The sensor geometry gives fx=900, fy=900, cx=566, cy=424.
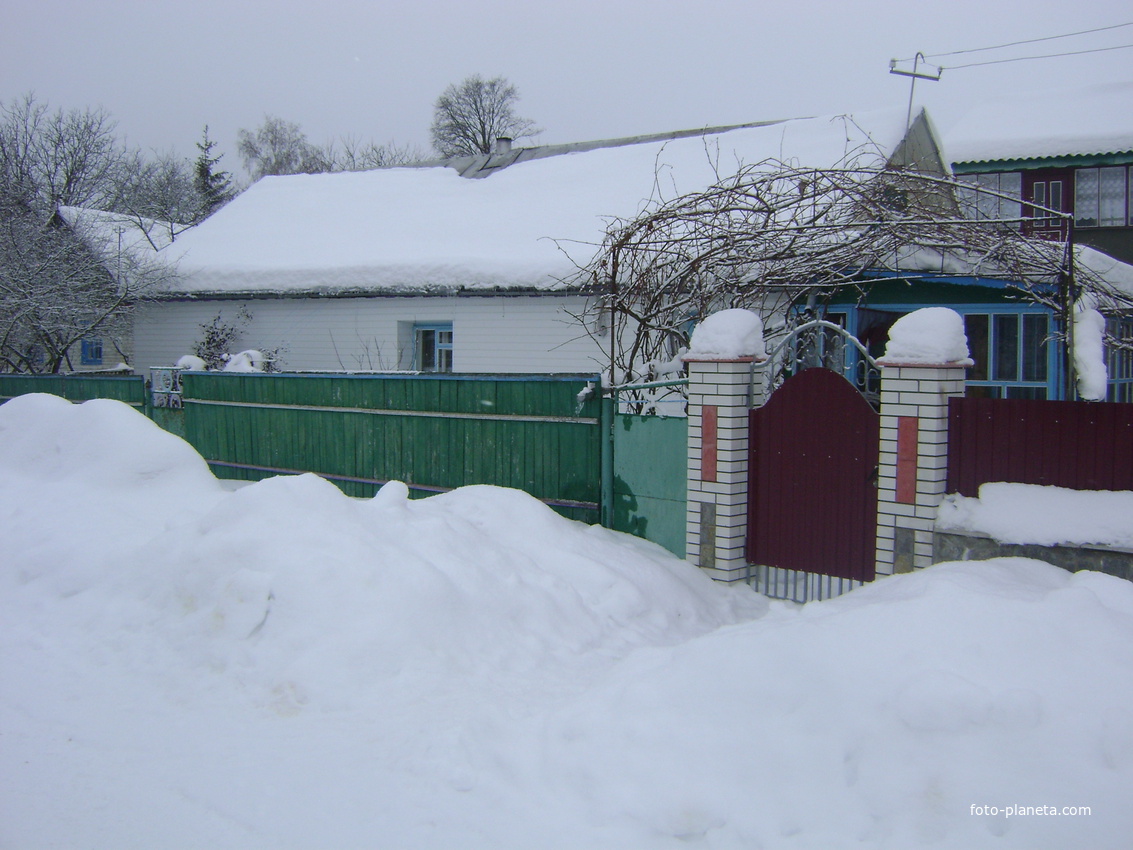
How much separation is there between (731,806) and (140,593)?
4.09 m

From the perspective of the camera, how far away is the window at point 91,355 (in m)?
24.1

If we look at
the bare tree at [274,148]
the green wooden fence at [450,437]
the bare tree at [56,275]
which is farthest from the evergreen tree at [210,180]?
the green wooden fence at [450,437]

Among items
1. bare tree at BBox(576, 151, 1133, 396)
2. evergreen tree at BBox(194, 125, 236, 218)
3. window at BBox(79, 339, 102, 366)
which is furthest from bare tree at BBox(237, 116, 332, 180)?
bare tree at BBox(576, 151, 1133, 396)

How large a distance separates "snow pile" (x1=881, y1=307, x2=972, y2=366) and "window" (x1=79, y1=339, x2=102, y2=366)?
23172 millimetres

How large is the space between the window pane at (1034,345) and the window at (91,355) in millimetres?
22206

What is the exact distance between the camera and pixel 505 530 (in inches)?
259

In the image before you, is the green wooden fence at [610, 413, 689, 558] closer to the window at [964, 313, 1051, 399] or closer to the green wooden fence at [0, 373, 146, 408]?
the window at [964, 313, 1051, 399]

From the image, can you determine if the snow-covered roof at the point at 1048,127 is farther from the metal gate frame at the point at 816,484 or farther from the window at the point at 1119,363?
the metal gate frame at the point at 816,484

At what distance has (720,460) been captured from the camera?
661 cm

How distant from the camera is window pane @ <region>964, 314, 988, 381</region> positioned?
34.5 feet

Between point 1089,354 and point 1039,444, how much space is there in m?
2.41

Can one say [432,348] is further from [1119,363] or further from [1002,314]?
[1119,363]

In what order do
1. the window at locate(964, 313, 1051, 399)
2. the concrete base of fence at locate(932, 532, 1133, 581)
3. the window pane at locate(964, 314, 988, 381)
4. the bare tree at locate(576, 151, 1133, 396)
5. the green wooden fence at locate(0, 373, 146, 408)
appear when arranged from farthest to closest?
the green wooden fence at locate(0, 373, 146, 408) < the window pane at locate(964, 314, 988, 381) < the window at locate(964, 313, 1051, 399) < the bare tree at locate(576, 151, 1133, 396) < the concrete base of fence at locate(932, 532, 1133, 581)

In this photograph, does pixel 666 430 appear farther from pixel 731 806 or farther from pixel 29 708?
pixel 29 708
